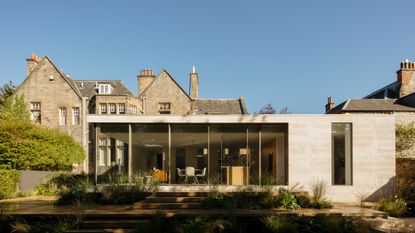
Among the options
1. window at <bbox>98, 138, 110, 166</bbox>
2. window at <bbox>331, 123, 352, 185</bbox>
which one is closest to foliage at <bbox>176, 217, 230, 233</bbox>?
window at <bbox>98, 138, 110, 166</bbox>

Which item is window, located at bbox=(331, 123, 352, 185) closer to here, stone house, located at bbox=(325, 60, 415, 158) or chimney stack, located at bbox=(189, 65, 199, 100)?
stone house, located at bbox=(325, 60, 415, 158)

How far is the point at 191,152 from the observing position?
43.5 ft

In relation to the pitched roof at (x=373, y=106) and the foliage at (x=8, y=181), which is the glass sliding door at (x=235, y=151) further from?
the pitched roof at (x=373, y=106)

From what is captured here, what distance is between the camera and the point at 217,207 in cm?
981

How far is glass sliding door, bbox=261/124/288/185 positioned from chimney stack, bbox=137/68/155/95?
15743 mm

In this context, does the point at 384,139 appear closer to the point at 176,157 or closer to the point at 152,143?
the point at 176,157

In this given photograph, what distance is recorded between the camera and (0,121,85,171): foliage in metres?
16.2

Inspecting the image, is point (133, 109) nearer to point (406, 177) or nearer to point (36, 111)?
point (36, 111)

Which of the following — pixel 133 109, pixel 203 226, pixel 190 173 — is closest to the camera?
pixel 203 226

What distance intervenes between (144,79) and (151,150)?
14.6 meters

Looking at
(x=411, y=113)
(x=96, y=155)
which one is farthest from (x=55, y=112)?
(x=411, y=113)

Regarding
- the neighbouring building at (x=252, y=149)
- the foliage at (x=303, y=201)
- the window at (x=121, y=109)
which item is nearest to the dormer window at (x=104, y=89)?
the window at (x=121, y=109)

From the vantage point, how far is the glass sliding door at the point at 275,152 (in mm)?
13008

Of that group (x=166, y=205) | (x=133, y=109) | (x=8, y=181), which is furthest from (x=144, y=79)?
(x=166, y=205)
